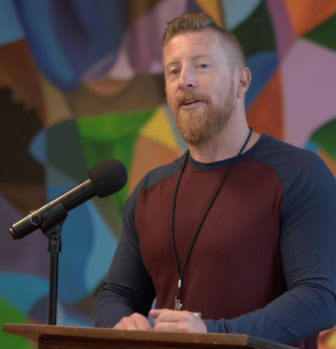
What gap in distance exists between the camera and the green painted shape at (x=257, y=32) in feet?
9.84

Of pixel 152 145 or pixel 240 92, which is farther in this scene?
pixel 152 145

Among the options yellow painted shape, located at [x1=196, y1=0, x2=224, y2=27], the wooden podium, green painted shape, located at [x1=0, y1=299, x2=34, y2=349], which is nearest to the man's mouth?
the wooden podium

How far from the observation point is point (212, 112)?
6.92 ft

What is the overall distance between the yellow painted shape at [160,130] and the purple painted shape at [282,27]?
619 mm

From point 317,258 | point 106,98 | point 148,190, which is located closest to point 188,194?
point 148,190

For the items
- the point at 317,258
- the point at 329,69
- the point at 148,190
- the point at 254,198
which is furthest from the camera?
the point at 329,69

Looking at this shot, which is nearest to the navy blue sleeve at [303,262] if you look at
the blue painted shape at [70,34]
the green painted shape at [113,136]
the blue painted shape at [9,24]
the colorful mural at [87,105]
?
the colorful mural at [87,105]

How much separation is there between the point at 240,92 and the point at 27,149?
1559 millimetres

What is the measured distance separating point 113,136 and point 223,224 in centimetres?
145

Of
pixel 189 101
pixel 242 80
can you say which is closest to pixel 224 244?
pixel 189 101

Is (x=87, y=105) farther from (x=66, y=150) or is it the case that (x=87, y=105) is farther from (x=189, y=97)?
(x=189, y=97)

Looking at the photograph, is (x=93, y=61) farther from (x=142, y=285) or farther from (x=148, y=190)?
(x=142, y=285)

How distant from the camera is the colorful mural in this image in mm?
2994

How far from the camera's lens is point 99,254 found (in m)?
3.22
